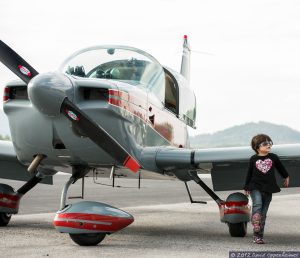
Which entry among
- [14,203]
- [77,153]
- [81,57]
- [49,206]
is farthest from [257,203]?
[49,206]

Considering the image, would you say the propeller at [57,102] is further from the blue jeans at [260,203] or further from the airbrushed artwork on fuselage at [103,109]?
the blue jeans at [260,203]

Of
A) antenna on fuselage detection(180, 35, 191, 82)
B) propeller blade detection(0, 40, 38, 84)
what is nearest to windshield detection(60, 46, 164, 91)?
propeller blade detection(0, 40, 38, 84)

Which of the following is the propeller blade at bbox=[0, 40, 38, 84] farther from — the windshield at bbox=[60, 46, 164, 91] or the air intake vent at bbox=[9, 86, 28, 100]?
the windshield at bbox=[60, 46, 164, 91]

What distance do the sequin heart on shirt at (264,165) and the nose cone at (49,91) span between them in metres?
2.47

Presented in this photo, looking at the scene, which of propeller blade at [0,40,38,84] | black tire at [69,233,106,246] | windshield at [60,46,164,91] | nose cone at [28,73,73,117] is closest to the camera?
nose cone at [28,73,73,117]

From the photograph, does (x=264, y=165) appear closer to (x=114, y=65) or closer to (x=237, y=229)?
(x=237, y=229)

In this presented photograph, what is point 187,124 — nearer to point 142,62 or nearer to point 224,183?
point 224,183

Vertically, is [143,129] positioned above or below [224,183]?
above

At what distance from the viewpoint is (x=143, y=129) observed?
29.9ft

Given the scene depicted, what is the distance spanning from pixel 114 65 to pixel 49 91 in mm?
2142

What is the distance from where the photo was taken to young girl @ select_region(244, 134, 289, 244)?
26.4 ft

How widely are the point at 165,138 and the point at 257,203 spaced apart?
103 inches

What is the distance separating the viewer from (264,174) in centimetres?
808

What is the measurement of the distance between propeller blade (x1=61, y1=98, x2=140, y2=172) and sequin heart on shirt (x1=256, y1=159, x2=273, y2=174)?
1516mm
